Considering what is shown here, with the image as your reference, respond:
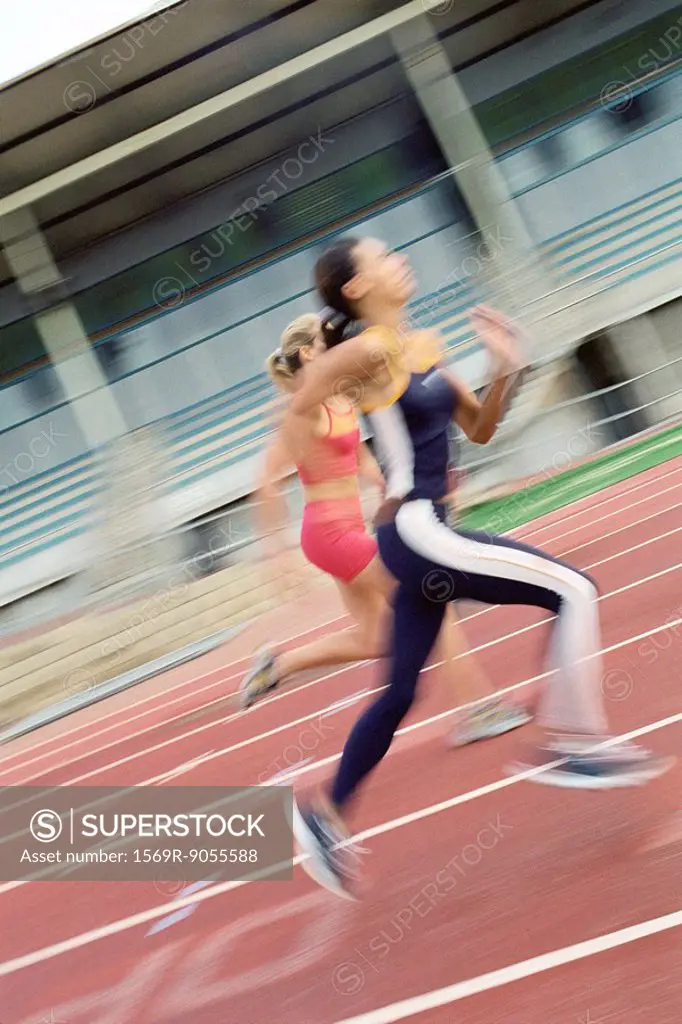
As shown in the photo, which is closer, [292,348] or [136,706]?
[292,348]

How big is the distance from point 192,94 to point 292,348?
11556 millimetres

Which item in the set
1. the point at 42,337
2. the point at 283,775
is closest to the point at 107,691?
the point at 283,775

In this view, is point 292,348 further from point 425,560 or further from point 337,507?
point 425,560

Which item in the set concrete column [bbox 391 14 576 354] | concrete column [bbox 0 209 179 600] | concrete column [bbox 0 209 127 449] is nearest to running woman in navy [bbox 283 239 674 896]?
concrete column [bbox 0 209 179 600]

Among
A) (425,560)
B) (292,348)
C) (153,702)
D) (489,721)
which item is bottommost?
(489,721)

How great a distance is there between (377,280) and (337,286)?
0.36ft

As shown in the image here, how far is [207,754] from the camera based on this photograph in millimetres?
7027

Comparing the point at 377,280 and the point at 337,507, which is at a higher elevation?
the point at 377,280

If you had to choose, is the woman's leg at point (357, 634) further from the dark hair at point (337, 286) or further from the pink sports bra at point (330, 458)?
the dark hair at point (337, 286)

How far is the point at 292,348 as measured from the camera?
466cm

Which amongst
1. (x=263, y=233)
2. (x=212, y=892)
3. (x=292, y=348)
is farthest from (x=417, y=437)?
(x=263, y=233)

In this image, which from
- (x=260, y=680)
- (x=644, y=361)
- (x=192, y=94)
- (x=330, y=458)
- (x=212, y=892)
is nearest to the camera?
(x=212, y=892)

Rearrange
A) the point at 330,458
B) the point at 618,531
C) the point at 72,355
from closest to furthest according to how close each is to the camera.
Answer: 1. the point at 330,458
2. the point at 618,531
3. the point at 72,355

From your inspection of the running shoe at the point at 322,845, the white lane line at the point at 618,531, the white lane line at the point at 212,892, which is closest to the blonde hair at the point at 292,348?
the white lane line at the point at 212,892
